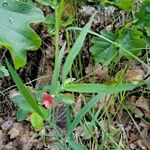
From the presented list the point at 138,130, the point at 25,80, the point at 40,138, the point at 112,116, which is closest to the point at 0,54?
the point at 25,80

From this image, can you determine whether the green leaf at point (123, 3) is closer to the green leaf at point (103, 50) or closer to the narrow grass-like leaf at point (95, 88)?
the green leaf at point (103, 50)

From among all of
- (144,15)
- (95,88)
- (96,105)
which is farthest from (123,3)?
(95,88)

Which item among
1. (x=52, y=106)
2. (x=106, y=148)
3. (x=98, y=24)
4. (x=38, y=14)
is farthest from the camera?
(x=98, y=24)

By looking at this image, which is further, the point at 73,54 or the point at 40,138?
the point at 40,138

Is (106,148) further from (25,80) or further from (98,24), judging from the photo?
(98,24)

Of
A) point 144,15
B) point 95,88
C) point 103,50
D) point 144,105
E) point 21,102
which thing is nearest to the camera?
point 95,88

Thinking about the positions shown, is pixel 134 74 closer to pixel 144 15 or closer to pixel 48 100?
pixel 144 15

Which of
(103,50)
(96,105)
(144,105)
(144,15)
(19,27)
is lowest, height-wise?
(144,105)
